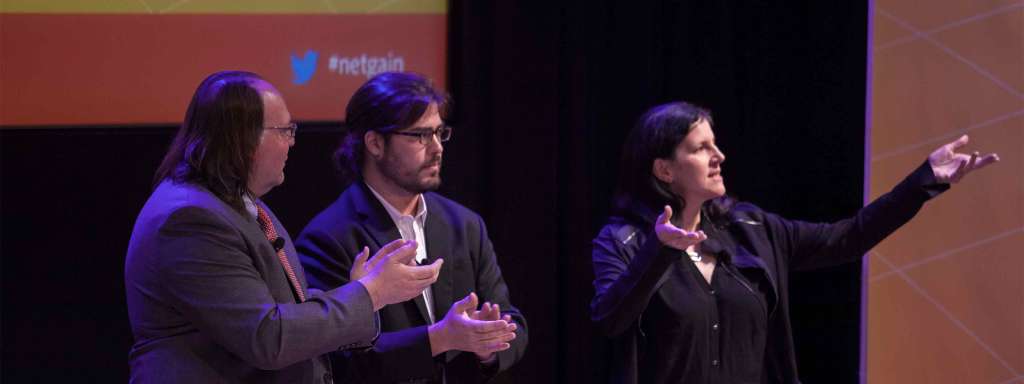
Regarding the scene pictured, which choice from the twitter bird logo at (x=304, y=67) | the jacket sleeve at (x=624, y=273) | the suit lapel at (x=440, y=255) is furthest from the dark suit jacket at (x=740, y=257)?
the twitter bird logo at (x=304, y=67)

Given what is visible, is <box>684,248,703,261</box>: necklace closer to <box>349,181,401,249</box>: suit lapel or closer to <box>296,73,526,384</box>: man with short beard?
<box>296,73,526,384</box>: man with short beard

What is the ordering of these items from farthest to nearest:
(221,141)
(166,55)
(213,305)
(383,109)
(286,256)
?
(166,55) < (383,109) < (286,256) < (221,141) < (213,305)

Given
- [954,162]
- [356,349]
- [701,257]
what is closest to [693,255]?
[701,257]

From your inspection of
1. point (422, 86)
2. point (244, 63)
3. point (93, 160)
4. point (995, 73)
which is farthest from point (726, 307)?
point (93, 160)

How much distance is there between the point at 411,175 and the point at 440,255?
0.71ft

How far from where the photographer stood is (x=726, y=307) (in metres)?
3.22

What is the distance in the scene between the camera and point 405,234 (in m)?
3.01

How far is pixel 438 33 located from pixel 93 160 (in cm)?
A: 122

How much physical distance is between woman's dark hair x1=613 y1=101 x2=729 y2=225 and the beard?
2.30ft

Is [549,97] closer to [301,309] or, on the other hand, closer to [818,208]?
[818,208]

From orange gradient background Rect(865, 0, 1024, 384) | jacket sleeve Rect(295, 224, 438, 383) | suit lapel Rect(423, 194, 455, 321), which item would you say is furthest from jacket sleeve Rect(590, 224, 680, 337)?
orange gradient background Rect(865, 0, 1024, 384)

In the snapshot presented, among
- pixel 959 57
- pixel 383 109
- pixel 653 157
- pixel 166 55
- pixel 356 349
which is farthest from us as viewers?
pixel 959 57

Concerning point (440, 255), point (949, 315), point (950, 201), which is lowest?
point (949, 315)

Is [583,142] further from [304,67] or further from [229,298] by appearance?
[229,298]
